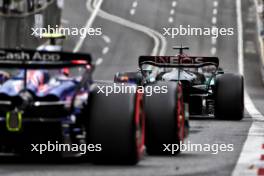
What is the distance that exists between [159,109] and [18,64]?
1894 millimetres

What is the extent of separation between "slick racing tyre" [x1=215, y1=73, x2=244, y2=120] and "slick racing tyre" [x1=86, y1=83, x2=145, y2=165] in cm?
999

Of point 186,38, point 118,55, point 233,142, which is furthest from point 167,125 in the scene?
point 186,38

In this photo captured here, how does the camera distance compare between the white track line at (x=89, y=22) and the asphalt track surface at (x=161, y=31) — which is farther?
the white track line at (x=89, y=22)

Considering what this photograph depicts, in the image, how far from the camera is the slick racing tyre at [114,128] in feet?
35.7

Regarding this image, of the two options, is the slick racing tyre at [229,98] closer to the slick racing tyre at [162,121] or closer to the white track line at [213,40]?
the slick racing tyre at [162,121]

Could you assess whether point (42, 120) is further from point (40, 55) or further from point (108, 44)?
point (108, 44)

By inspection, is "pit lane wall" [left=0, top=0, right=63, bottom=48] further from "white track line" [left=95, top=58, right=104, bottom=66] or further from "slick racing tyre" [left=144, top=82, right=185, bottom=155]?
"slick racing tyre" [left=144, top=82, right=185, bottom=155]

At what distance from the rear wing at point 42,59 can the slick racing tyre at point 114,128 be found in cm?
60

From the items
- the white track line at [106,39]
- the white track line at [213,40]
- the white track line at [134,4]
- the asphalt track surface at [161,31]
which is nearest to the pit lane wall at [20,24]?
the asphalt track surface at [161,31]

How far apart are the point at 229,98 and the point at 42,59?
9939 mm

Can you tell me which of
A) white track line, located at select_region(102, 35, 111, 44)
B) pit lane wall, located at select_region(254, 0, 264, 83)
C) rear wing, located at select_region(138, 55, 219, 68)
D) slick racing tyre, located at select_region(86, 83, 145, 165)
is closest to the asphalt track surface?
white track line, located at select_region(102, 35, 111, 44)

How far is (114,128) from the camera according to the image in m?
10.9

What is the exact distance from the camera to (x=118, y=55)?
51.5 metres

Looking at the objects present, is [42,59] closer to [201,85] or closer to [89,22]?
[201,85]
